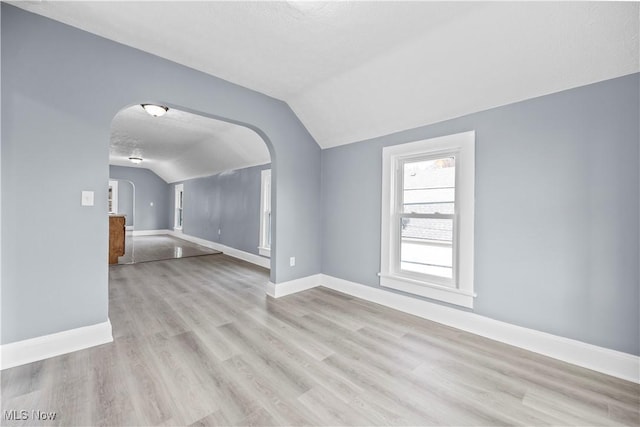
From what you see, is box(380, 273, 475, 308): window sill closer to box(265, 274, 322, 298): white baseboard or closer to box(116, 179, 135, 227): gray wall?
box(265, 274, 322, 298): white baseboard

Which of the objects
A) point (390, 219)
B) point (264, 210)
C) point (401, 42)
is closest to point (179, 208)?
point (264, 210)

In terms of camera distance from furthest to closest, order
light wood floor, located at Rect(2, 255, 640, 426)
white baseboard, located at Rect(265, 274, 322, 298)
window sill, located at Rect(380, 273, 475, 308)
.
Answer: white baseboard, located at Rect(265, 274, 322, 298), window sill, located at Rect(380, 273, 475, 308), light wood floor, located at Rect(2, 255, 640, 426)

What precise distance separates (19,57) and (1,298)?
1799mm

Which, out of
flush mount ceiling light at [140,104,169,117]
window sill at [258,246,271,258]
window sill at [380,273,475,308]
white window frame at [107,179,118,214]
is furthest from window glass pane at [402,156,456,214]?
white window frame at [107,179,118,214]

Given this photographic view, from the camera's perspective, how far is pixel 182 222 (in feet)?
31.1

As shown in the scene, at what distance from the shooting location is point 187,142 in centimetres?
608

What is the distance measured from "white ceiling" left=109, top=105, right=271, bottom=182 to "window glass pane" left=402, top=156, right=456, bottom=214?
9.64ft

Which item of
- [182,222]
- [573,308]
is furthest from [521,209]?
[182,222]

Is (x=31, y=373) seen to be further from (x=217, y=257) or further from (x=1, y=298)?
(x=217, y=257)

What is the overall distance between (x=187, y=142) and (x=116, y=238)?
101 inches

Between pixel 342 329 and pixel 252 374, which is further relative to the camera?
pixel 342 329

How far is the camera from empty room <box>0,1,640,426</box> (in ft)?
5.68

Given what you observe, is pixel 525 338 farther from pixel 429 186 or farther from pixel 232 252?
pixel 232 252

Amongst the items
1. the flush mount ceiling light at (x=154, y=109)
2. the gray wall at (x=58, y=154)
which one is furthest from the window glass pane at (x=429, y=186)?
the flush mount ceiling light at (x=154, y=109)
